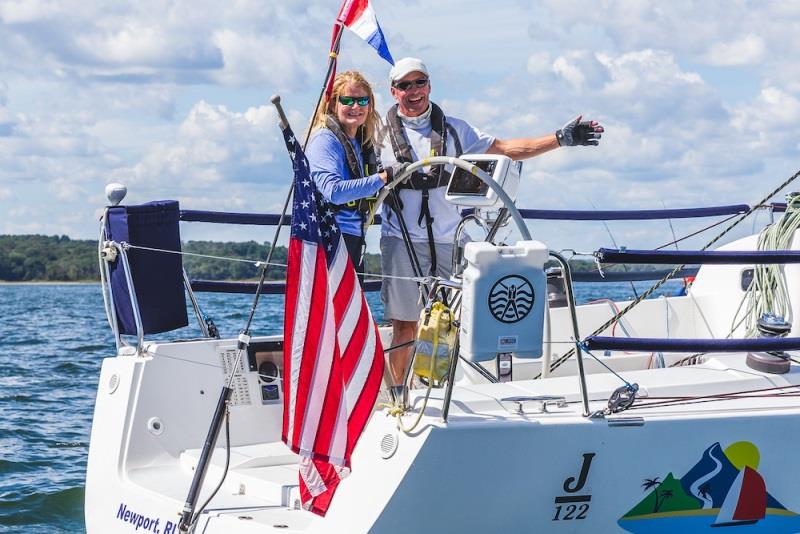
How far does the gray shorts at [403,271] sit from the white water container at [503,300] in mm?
1526

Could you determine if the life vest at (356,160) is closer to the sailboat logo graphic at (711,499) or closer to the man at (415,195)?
the man at (415,195)

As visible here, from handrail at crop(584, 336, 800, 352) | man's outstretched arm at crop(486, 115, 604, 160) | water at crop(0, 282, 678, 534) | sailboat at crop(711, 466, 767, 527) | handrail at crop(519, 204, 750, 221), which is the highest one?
man's outstretched arm at crop(486, 115, 604, 160)

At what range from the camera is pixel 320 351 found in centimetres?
503

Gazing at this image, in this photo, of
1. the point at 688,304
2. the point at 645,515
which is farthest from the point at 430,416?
the point at 688,304

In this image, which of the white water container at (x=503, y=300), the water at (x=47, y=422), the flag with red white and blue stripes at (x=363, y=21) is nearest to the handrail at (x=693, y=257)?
the white water container at (x=503, y=300)

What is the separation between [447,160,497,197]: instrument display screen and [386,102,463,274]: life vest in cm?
106

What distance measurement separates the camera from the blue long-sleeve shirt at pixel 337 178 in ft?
18.2

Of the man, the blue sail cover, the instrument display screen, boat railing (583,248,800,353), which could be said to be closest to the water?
the blue sail cover

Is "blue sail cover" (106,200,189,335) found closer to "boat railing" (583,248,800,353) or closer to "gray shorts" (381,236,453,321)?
"gray shorts" (381,236,453,321)

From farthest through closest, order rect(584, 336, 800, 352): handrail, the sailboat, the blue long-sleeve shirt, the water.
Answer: the water
the blue long-sleeve shirt
the sailboat
rect(584, 336, 800, 352): handrail

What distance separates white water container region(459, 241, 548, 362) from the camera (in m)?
4.55

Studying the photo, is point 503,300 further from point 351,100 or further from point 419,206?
point 351,100

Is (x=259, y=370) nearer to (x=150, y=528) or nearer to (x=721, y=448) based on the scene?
(x=150, y=528)

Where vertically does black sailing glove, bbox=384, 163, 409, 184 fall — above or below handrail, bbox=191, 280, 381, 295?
above
